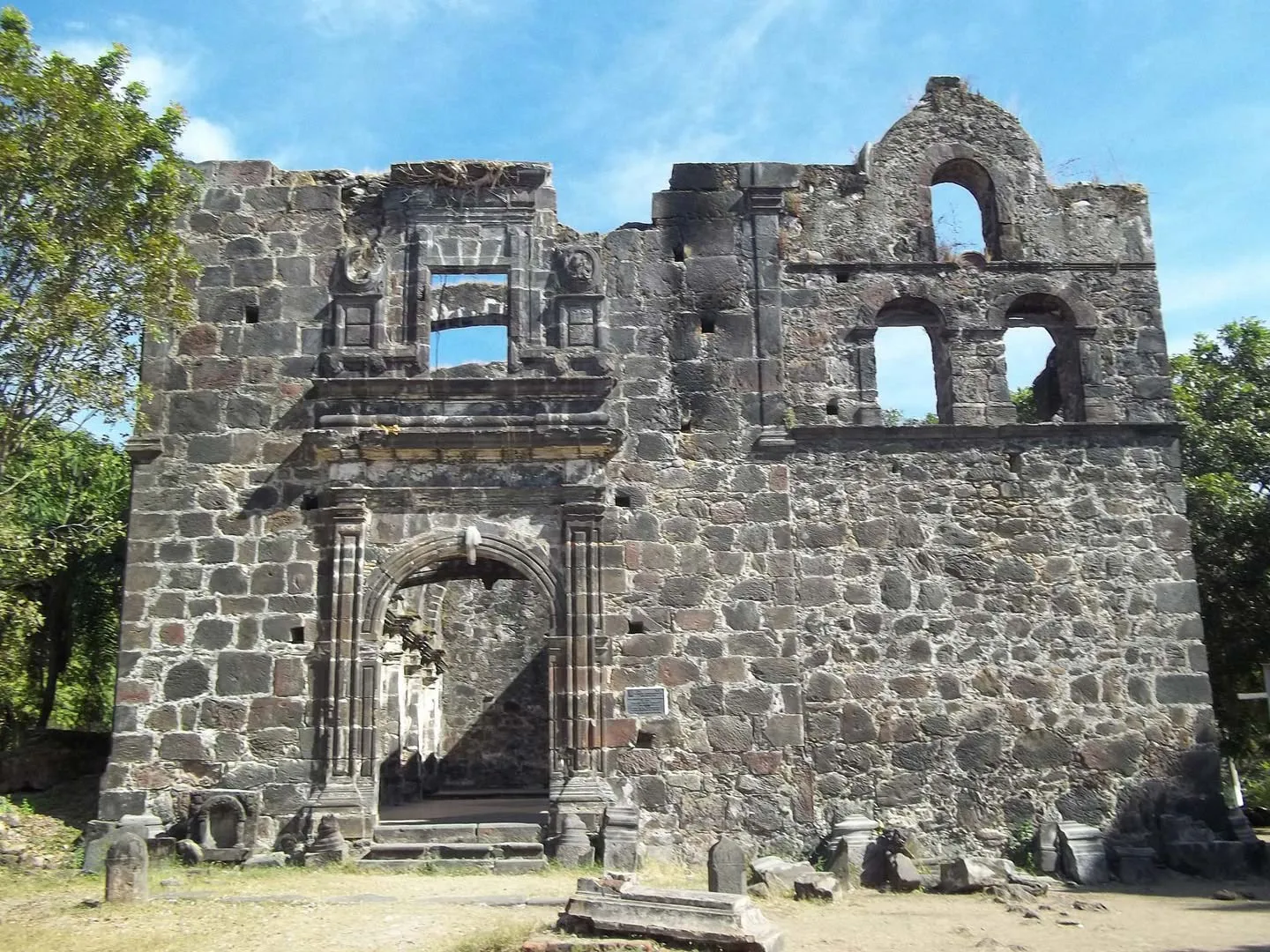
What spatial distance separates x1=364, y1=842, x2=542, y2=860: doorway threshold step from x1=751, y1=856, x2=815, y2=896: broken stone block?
7.20ft

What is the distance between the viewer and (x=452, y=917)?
880 cm

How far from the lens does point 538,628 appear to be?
69.2 ft

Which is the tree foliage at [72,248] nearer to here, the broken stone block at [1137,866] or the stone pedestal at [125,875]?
the stone pedestal at [125,875]

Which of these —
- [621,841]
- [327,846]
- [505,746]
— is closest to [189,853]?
[327,846]

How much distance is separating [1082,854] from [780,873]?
3.36 meters

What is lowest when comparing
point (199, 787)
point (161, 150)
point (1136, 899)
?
point (1136, 899)

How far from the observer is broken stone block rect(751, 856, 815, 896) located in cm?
1044

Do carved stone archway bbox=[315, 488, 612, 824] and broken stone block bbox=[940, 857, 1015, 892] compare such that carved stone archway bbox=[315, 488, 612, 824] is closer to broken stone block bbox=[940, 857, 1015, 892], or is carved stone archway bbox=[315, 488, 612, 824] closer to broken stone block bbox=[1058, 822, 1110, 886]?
broken stone block bbox=[940, 857, 1015, 892]

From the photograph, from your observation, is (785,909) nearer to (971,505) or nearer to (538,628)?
(971,505)

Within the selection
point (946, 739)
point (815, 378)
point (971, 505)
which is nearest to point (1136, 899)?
point (946, 739)

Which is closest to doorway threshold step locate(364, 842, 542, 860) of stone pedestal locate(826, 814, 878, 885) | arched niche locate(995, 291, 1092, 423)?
stone pedestal locate(826, 814, 878, 885)

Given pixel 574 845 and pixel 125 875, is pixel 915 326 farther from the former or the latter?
pixel 125 875

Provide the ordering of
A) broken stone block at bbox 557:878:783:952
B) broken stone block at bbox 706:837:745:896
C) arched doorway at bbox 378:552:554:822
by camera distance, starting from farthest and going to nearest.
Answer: arched doorway at bbox 378:552:554:822 < broken stone block at bbox 706:837:745:896 < broken stone block at bbox 557:878:783:952

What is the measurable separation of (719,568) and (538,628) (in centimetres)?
916
